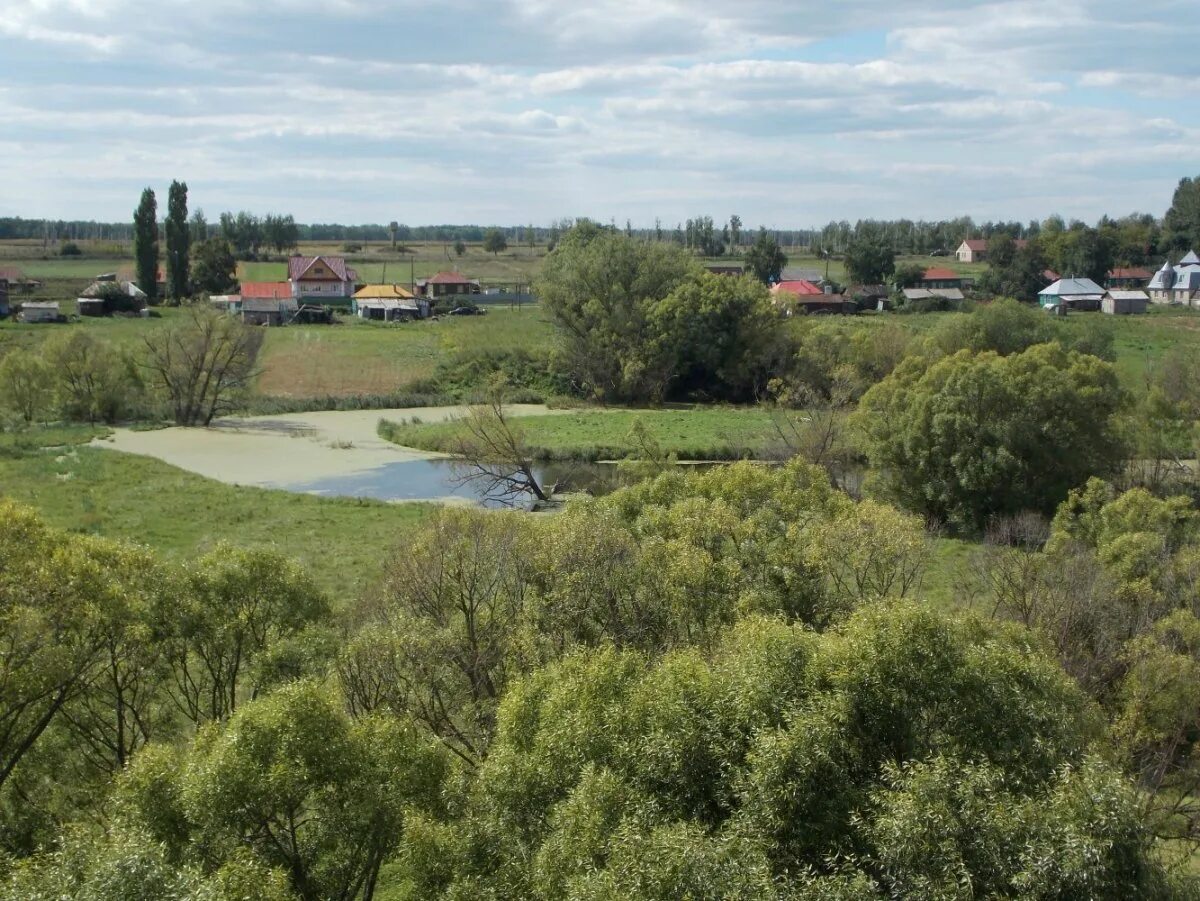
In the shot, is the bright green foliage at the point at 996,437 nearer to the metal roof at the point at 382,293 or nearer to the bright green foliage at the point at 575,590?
the bright green foliage at the point at 575,590

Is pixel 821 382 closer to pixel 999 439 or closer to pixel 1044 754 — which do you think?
pixel 999 439

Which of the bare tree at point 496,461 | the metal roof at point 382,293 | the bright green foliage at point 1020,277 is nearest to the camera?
the bare tree at point 496,461

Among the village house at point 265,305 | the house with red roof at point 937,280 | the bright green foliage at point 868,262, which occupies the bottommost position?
the village house at point 265,305

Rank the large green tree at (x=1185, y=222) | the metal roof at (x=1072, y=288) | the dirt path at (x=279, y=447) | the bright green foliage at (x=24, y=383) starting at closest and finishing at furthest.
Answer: the dirt path at (x=279, y=447), the bright green foliage at (x=24, y=383), the metal roof at (x=1072, y=288), the large green tree at (x=1185, y=222)

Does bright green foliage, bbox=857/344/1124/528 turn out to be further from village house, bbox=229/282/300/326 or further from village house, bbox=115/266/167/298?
village house, bbox=115/266/167/298

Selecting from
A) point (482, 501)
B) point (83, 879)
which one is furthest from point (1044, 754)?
point (482, 501)

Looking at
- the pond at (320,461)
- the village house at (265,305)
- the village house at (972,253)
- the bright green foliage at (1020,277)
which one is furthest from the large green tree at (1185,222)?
the pond at (320,461)

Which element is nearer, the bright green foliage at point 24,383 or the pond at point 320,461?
the pond at point 320,461
